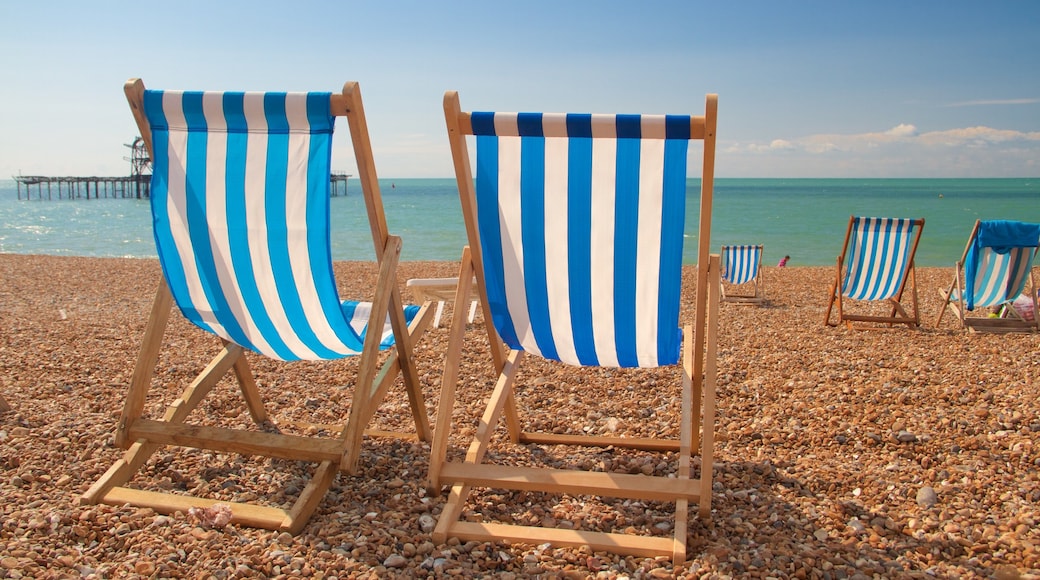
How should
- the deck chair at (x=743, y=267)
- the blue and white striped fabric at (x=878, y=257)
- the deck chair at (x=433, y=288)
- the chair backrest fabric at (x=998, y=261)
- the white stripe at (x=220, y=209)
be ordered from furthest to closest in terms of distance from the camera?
the deck chair at (x=743, y=267), the blue and white striped fabric at (x=878, y=257), the chair backrest fabric at (x=998, y=261), the deck chair at (x=433, y=288), the white stripe at (x=220, y=209)

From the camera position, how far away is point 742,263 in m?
8.41

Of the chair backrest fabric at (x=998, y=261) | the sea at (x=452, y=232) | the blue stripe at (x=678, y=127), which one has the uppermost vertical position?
the blue stripe at (x=678, y=127)

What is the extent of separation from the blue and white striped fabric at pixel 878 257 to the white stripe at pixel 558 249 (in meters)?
4.39

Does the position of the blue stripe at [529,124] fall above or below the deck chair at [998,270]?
above

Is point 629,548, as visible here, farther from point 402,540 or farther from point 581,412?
point 581,412

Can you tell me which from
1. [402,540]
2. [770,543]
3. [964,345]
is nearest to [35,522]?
[402,540]

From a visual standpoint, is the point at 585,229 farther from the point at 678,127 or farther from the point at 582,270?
the point at 678,127

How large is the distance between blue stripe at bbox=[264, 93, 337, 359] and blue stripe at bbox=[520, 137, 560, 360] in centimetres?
75

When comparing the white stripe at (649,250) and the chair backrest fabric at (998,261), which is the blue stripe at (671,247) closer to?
the white stripe at (649,250)

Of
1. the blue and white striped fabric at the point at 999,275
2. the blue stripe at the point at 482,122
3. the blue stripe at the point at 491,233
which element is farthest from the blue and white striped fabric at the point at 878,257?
the blue stripe at the point at 482,122

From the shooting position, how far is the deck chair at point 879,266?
19.5 ft

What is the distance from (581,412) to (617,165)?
1.53 metres

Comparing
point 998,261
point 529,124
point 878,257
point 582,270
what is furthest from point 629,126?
point 998,261

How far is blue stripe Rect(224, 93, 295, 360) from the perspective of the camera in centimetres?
224
